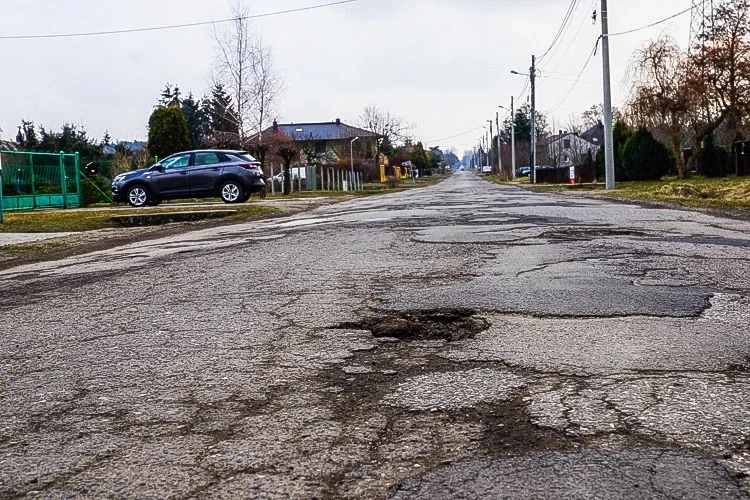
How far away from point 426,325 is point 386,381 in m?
1.27

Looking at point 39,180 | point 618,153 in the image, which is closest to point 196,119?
point 618,153

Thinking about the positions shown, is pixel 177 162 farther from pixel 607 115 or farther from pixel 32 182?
pixel 607 115

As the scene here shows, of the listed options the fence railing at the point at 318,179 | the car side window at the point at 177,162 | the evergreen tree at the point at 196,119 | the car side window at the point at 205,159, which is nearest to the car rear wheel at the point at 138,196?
the car side window at the point at 177,162

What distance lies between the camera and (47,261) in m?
10.1

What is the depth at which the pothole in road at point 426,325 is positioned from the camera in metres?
4.70

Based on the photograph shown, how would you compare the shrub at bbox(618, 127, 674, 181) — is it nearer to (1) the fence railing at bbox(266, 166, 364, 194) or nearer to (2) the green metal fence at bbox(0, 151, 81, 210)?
(1) the fence railing at bbox(266, 166, 364, 194)

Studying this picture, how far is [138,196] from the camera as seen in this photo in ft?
77.3

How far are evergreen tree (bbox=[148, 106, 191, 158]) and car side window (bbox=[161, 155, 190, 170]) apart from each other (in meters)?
20.5

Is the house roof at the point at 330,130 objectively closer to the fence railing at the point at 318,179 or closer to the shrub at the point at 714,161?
the fence railing at the point at 318,179

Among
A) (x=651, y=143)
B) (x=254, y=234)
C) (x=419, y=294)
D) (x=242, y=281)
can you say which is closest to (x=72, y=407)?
(x=419, y=294)

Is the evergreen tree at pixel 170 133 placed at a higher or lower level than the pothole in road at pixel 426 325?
higher

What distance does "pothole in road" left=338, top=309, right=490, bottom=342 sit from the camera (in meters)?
4.70

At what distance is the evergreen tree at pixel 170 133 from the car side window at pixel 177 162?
67.2 feet

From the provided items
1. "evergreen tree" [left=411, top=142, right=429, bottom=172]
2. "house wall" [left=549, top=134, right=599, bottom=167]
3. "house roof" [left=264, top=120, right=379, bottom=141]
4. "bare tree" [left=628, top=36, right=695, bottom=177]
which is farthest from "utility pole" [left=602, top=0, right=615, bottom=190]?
"evergreen tree" [left=411, top=142, right=429, bottom=172]
